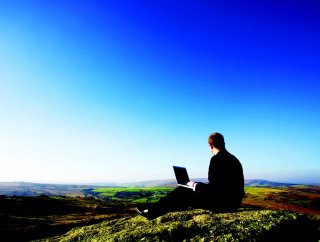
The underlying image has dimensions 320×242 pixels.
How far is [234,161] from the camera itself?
788 cm

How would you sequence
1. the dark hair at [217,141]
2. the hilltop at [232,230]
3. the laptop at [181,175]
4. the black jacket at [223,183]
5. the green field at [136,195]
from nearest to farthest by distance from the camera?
1. the hilltop at [232,230]
2. the black jacket at [223,183]
3. the dark hair at [217,141]
4. the laptop at [181,175]
5. the green field at [136,195]

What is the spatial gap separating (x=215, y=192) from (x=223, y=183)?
0.36m

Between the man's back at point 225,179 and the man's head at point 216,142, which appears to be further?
the man's head at point 216,142

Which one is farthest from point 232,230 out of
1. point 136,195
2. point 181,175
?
point 136,195

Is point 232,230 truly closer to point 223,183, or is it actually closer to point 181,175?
point 223,183

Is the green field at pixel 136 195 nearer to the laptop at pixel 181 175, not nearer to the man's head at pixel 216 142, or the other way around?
the laptop at pixel 181 175

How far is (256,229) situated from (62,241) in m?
6.45

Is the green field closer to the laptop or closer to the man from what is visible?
the laptop

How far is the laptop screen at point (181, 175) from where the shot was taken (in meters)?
8.30

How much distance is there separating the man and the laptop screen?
0.46 metres

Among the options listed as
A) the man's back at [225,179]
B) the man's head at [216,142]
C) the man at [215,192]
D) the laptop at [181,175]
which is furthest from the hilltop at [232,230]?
the man's head at [216,142]

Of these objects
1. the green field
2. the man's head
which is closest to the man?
the man's head

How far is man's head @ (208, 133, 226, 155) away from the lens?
26.8 ft

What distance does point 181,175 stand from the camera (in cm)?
841
